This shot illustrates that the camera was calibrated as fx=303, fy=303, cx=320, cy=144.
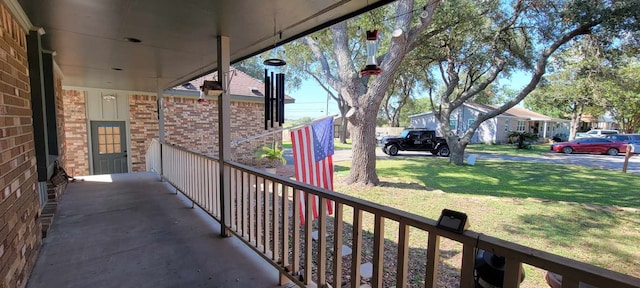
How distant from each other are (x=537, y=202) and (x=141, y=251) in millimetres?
6914

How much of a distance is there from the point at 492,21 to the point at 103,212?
10856 mm

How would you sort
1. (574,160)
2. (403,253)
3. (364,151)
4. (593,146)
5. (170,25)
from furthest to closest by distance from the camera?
(593,146) → (574,160) → (364,151) → (170,25) → (403,253)

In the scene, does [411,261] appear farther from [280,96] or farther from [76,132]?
[76,132]

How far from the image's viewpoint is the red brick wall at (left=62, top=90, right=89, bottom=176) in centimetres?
745

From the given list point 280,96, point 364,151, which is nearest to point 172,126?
point 364,151

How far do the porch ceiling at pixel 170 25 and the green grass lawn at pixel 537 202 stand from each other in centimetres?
335

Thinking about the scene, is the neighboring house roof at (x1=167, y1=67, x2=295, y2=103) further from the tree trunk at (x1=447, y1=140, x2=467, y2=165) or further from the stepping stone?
the stepping stone

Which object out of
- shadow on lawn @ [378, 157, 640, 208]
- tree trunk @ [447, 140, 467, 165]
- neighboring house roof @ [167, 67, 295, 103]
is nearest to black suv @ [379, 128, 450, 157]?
tree trunk @ [447, 140, 467, 165]

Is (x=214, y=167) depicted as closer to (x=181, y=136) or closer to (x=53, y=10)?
(x=53, y=10)

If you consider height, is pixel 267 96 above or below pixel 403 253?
above

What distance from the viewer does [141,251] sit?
110 inches

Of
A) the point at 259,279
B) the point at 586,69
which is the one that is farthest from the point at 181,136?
the point at 586,69

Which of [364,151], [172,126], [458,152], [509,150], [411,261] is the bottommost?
[411,261]

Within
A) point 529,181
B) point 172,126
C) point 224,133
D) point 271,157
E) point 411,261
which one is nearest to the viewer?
point 224,133
